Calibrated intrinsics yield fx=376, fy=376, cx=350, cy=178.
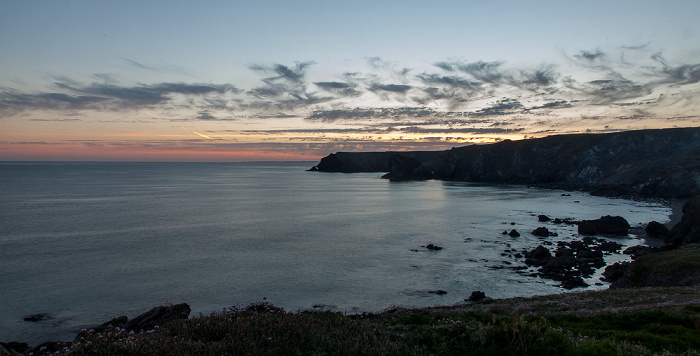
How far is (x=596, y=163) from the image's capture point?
139750mm

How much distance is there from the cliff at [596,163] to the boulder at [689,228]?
56089 mm

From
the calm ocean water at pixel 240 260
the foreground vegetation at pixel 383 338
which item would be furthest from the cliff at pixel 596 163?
the foreground vegetation at pixel 383 338

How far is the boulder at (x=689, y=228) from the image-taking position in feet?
125

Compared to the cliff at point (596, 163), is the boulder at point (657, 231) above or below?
below

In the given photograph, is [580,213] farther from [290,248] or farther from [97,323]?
[97,323]

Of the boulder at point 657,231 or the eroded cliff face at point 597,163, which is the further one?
the eroded cliff face at point 597,163

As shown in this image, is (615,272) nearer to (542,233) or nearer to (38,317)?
(542,233)

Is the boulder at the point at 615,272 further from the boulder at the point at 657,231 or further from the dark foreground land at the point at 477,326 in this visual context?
the boulder at the point at 657,231

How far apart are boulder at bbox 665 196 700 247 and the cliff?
56089 millimetres

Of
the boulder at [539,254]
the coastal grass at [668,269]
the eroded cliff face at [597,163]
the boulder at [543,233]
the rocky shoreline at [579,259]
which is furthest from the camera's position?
the eroded cliff face at [597,163]

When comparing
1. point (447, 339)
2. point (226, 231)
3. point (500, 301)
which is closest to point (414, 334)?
Answer: point (447, 339)

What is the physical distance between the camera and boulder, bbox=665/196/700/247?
1496 inches

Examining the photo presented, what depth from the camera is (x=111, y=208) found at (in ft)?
232

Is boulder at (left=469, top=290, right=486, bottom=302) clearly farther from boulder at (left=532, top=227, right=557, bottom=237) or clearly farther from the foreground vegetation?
boulder at (left=532, top=227, right=557, bottom=237)
